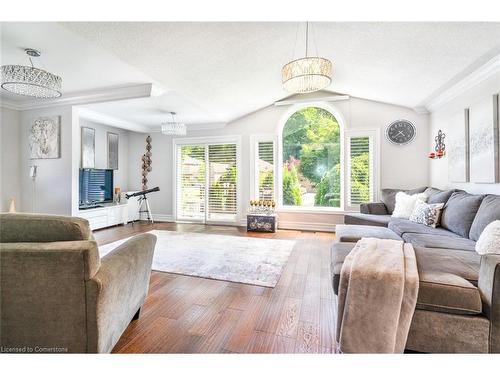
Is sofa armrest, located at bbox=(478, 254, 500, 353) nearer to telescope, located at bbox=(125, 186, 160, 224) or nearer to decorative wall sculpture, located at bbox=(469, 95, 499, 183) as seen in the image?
decorative wall sculpture, located at bbox=(469, 95, 499, 183)

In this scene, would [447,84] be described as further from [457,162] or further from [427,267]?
[427,267]

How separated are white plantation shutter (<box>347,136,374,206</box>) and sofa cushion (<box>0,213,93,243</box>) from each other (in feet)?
15.2

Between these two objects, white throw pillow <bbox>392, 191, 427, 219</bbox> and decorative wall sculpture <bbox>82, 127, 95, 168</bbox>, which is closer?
white throw pillow <bbox>392, 191, 427, 219</bbox>

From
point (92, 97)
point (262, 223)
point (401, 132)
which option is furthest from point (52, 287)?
point (401, 132)

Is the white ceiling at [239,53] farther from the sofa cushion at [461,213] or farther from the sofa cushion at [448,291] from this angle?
the sofa cushion at [448,291]

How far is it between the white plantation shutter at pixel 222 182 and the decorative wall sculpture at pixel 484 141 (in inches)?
162

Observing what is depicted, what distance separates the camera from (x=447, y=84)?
3.36m

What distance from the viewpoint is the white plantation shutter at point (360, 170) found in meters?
4.68

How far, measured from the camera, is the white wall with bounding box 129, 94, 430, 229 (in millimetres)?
4457

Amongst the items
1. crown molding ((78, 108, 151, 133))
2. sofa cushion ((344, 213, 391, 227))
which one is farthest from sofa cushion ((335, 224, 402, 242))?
crown molding ((78, 108, 151, 133))

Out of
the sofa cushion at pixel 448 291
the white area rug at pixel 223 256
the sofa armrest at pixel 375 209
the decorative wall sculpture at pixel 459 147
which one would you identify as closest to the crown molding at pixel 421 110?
the decorative wall sculpture at pixel 459 147

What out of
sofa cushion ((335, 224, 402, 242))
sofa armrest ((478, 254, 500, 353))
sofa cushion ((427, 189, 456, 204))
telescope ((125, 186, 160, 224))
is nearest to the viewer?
sofa armrest ((478, 254, 500, 353))
